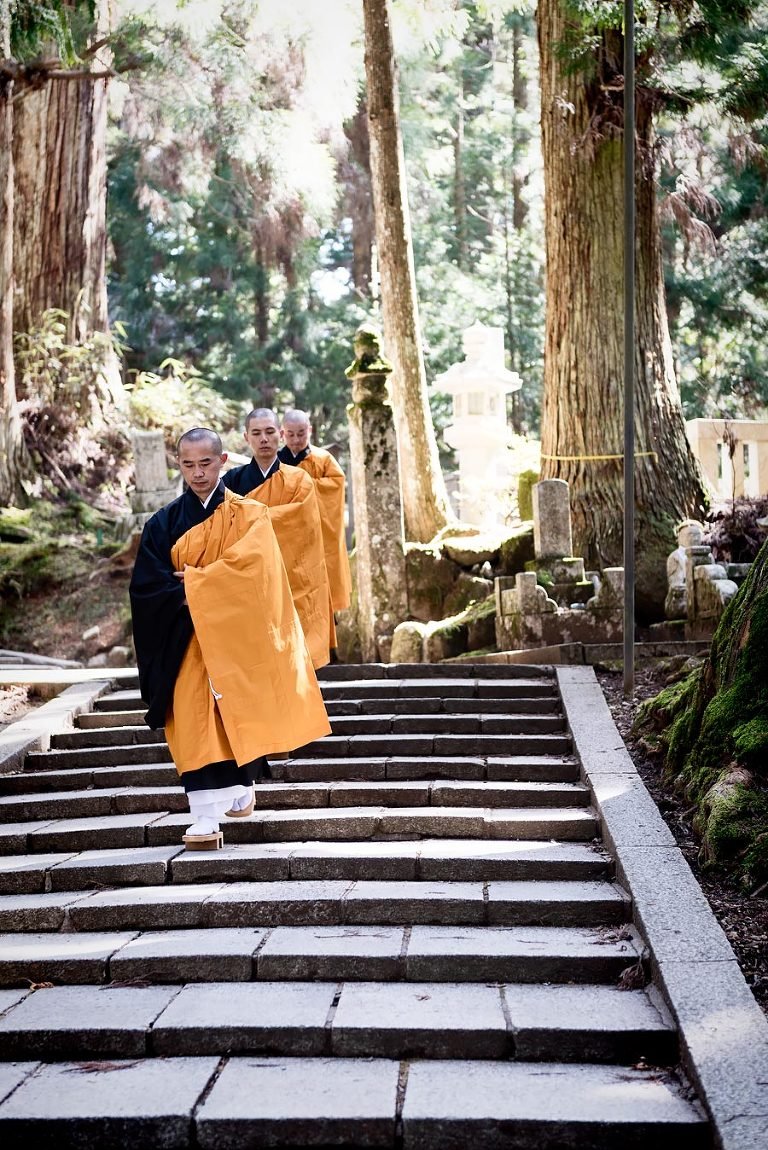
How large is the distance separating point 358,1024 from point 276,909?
1.01 metres

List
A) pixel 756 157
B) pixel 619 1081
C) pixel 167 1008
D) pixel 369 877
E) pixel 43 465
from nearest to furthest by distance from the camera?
pixel 619 1081 < pixel 167 1008 < pixel 369 877 < pixel 756 157 < pixel 43 465

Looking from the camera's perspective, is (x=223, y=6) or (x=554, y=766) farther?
(x=223, y=6)

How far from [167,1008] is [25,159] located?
1652 cm

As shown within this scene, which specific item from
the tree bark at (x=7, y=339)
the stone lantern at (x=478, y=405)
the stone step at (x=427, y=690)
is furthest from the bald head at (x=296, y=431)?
the stone lantern at (x=478, y=405)

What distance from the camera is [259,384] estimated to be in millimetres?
25391

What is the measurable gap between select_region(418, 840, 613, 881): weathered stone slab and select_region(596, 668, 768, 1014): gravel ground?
1.31ft

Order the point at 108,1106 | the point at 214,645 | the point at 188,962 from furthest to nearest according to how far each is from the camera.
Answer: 1. the point at 214,645
2. the point at 188,962
3. the point at 108,1106

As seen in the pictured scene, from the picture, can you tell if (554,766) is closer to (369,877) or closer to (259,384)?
(369,877)

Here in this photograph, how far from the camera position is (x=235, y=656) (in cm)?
560

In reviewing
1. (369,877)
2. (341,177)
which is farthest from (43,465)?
(369,877)

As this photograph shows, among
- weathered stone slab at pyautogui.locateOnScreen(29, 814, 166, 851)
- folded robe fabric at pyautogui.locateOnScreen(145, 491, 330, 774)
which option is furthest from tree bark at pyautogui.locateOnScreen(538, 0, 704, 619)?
weathered stone slab at pyautogui.locateOnScreen(29, 814, 166, 851)

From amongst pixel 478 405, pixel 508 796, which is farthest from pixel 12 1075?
pixel 478 405

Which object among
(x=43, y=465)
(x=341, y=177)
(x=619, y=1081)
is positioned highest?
(x=341, y=177)

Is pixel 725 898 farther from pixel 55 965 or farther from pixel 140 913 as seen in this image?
pixel 55 965
